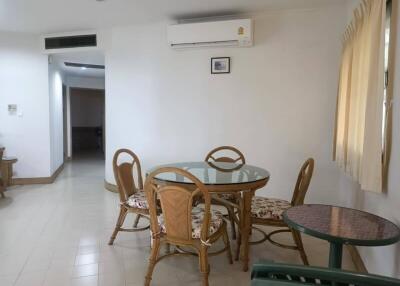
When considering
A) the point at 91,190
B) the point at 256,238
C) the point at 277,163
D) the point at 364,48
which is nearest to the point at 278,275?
the point at 364,48

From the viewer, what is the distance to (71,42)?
465 centimetres

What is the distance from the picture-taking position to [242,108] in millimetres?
3885

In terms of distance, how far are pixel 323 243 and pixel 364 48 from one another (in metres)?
1.82

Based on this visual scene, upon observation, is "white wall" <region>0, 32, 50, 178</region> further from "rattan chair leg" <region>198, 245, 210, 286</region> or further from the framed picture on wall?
"rattan chair leg" <region>198, 245, 210, 286</region>

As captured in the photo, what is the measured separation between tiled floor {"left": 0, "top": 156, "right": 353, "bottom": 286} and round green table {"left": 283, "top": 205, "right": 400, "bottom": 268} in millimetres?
814

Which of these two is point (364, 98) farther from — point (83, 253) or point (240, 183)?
point (83, 253)

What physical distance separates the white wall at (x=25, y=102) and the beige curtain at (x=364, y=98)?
4.60 meters

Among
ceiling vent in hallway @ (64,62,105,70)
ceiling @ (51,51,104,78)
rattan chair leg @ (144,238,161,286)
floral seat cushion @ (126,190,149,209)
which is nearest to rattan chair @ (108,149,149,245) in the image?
floral seat cushion @ (126,190,149,209)

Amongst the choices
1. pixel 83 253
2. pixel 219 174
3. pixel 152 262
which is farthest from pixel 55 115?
pixel 152 262

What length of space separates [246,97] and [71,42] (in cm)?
292

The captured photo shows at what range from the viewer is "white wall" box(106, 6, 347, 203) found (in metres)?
3.59

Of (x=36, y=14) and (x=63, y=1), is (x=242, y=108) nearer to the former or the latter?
(x=63, y=1)

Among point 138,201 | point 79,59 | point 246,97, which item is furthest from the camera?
point 79,59

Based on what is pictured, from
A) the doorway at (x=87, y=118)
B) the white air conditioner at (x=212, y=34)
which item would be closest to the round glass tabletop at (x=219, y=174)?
the white air conditioner at (x=212, y=34)
